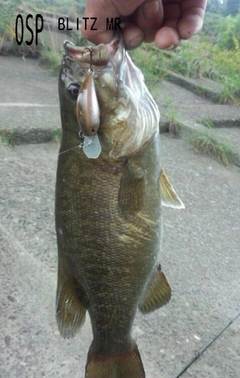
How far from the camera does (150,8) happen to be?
1859 millimetres

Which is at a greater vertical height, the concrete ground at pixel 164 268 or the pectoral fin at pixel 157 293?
the pectoral fin at pixel 157 293

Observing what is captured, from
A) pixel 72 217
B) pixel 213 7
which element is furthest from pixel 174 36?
pixel 213 7

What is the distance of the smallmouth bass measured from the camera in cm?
159

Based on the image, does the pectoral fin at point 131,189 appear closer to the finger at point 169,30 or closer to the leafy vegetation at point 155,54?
the finger at point 169,30

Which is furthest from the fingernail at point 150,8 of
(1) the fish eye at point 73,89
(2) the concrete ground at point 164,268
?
(2) the concrete ground at point 164,268

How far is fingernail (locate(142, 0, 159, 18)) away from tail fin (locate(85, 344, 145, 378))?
117cm

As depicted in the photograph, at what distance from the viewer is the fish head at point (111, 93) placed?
61.1 inches

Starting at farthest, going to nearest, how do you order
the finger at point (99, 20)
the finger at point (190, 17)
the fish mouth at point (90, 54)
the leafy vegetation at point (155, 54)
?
the leafy vegetation at point (155, 54)
the finger at point (190, 17)
the finger at point (99, 20)
the fish mouth at point (90, 54)

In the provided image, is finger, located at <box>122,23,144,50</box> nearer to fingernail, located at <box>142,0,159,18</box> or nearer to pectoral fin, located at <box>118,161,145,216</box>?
fingernail, located at <box>142,0,159,18</box>

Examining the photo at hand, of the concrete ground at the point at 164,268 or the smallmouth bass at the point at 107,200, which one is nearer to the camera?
the smallmouth bass at the point at 107,200

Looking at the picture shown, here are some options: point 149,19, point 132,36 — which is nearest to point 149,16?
point 149,19

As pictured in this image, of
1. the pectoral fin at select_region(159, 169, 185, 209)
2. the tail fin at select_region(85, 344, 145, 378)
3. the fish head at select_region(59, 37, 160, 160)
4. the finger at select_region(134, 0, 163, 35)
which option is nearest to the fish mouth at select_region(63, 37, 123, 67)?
the fish head at select_region(59, 37, 160, 160)

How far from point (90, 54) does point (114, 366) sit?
1.01 m

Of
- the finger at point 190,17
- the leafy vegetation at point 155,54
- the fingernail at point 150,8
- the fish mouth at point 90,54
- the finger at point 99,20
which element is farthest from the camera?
the leafy vegetation at point 155,54
